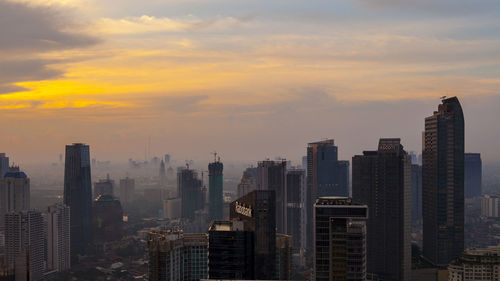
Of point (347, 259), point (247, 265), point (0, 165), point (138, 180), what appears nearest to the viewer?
point (347, 259)

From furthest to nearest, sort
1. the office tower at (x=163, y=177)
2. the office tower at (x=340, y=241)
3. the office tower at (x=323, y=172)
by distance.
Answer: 1. the office tower at (x=163, y=177)
2. the office tower at (x=323, y=172)
3. the office tower at (x=340, y=241)

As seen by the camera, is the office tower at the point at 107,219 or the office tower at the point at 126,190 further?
the office tower at the point at 126,190

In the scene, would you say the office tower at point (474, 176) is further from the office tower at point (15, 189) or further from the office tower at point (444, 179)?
the office tower at point (15, 189)

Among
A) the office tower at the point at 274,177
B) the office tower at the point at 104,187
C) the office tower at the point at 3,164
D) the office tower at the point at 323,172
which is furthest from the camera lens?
the office tower at the point at 104,187

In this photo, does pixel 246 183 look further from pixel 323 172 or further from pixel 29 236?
pixel 29 236

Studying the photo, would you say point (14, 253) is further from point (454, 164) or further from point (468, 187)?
point (468, 187)

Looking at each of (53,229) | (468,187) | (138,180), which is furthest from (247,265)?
(138,180)

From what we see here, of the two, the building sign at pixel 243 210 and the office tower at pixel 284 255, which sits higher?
the building sign at pixel 243 210

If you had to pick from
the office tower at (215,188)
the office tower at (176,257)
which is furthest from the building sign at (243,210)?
the office tower at (215,188)
